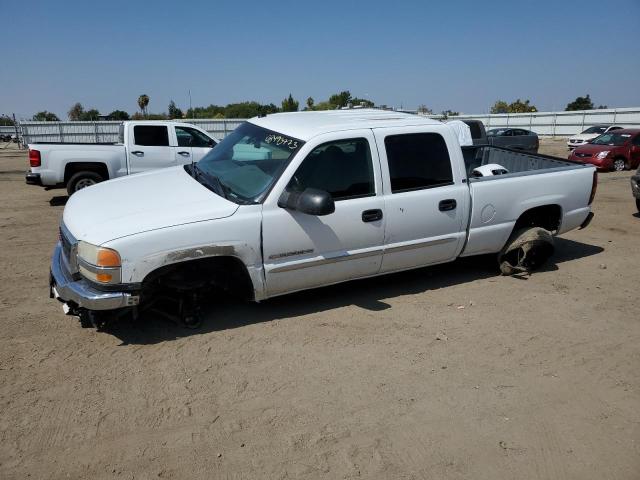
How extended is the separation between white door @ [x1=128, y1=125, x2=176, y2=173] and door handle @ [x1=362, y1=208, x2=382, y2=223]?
7.51 meters

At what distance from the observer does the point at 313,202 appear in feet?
12.9

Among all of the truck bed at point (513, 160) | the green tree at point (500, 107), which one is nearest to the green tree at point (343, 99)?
the truck bed at point (513, 160)

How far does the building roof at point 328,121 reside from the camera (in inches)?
180

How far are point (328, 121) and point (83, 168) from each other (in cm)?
714

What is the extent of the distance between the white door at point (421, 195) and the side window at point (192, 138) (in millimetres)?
7691

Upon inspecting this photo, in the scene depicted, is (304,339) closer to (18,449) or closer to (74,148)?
(18,449)

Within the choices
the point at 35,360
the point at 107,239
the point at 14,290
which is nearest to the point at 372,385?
the point at 107,239

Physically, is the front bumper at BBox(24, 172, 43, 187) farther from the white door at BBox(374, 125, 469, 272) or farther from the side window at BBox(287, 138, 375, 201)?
the white door at BBox(374, 125, 469, 272)

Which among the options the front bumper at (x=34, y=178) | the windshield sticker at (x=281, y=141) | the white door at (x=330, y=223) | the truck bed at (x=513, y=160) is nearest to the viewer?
the white door at (x=330, y=223)

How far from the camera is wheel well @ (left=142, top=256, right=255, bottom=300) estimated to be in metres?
3.99

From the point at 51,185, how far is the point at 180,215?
7.44 m

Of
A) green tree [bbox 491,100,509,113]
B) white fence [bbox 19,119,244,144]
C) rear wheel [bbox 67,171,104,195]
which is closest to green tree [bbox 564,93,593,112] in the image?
green tree [bbox 491,100,509,113]

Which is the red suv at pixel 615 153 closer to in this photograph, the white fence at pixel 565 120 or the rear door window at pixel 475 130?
the rear door window at pixel 475 130

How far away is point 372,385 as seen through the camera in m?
3.58
